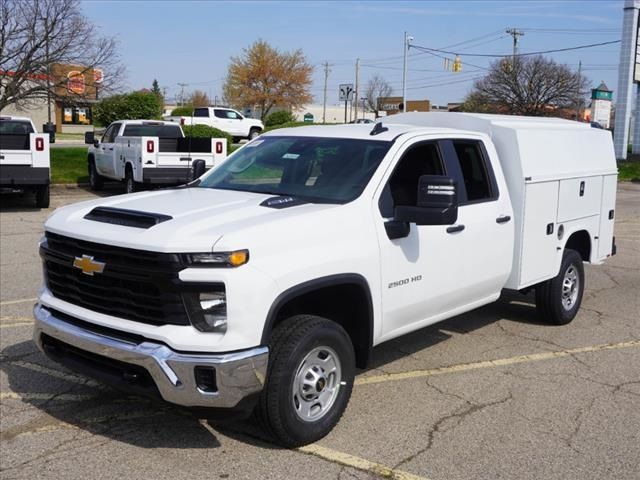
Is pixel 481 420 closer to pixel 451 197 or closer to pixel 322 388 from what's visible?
pixel 322 388

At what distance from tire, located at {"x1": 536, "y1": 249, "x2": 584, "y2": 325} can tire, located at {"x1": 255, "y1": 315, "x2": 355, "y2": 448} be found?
3.17 metres

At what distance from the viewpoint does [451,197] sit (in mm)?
4562

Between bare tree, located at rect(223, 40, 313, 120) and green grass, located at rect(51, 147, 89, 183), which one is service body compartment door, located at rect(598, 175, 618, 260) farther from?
bare tree, located at rect(223, 40, 313, 120)

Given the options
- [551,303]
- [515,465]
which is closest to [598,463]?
[515,465]

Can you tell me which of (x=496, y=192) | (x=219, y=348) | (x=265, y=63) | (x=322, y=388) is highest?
(x=265, y=63)

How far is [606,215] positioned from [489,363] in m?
2.70

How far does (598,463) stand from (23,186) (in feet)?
43.2

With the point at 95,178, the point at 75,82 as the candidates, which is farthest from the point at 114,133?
the point at 75,82

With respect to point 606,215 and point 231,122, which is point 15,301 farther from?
point 231,122

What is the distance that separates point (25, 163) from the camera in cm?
1433

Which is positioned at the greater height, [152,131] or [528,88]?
[528,88]

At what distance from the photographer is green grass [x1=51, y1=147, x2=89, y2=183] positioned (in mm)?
20688

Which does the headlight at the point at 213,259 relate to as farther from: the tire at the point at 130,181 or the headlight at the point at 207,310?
the tire at the point at 130,181

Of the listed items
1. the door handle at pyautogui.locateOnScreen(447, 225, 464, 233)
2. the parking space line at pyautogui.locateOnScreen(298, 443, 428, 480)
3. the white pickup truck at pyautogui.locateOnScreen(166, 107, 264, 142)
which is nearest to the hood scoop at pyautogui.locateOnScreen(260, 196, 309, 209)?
the door handle at pyautogui.locateOnScreen(447, 225, 464, 233)
